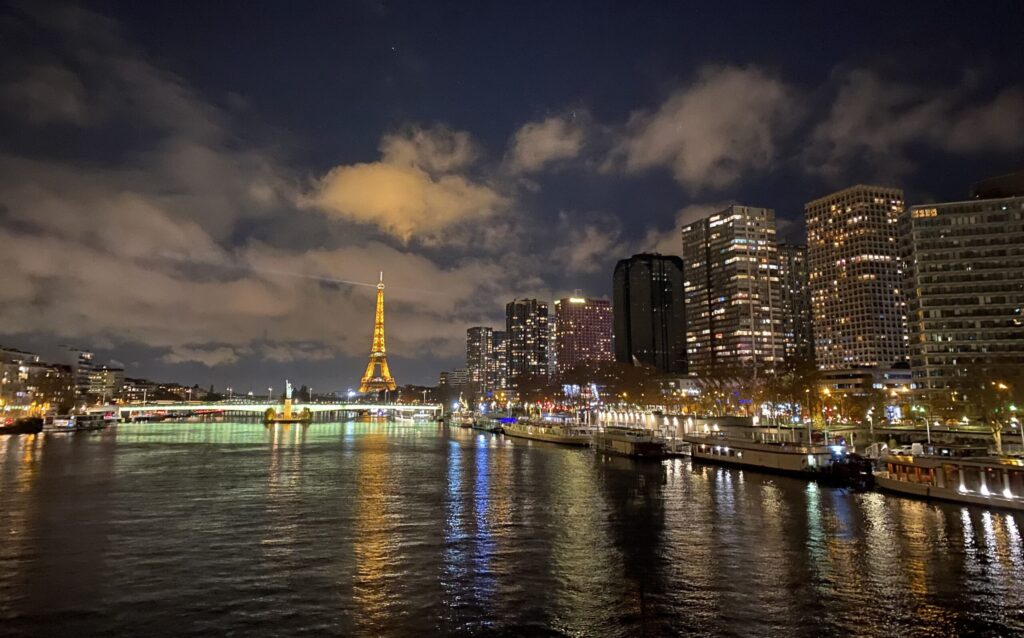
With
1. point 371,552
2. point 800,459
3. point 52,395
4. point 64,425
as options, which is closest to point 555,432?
point 800,459

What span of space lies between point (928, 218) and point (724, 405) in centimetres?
6255

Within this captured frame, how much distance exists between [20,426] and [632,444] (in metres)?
135

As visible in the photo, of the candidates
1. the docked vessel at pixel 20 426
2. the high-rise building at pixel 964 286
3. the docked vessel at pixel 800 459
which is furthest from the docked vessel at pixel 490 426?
the docked vessel at pixel 20 426

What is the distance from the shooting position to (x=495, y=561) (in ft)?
105

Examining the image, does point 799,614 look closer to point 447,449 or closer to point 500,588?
point 500,588

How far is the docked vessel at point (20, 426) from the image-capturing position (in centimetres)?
13975

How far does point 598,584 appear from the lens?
28297mm

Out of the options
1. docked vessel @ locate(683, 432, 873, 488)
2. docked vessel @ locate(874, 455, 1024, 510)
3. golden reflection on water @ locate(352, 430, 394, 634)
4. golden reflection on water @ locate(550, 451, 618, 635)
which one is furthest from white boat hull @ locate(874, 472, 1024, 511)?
golden reflection on water @ locate(352, 430, 394, 634)

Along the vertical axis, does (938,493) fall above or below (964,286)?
below

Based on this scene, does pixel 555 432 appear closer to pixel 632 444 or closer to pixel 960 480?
pixel 632 444

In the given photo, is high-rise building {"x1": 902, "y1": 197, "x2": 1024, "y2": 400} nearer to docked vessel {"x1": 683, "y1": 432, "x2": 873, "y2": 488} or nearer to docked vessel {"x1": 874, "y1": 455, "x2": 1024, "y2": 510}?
docked vessel {"x1": 683, "y1": 432, "x2": 873, "y2": 488}

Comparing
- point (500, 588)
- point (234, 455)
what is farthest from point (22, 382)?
point (500, 588)

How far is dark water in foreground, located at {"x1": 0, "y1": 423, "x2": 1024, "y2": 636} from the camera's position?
78.3ft

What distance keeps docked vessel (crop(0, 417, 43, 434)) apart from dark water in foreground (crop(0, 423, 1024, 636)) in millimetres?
101544
